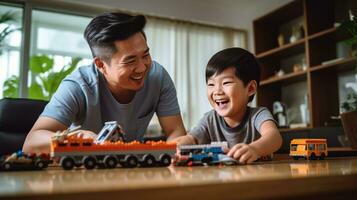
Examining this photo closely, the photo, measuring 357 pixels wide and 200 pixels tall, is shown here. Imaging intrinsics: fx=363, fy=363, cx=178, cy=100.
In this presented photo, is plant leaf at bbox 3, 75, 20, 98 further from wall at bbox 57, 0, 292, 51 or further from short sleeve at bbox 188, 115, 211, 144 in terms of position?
short sleeve at bbox 188, 115, 211, 144

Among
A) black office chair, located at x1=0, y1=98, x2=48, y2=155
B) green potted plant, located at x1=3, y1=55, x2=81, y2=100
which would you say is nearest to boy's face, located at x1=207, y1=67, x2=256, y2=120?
black office chair, located at x1=0, y1=98, x2=48, y2=155

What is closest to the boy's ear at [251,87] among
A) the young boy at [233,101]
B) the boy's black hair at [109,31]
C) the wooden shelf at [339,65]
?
the young boy at [233,101]

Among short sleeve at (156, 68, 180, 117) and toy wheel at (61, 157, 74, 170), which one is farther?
short sleeve at (156, 68, 180, 117)

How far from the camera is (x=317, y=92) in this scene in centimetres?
379

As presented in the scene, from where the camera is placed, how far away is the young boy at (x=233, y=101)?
42.8 inches

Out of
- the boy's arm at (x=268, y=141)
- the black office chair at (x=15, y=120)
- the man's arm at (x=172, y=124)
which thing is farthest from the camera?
the black office chair at (x=15, y=120)

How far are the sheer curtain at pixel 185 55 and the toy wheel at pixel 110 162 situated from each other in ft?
12.1

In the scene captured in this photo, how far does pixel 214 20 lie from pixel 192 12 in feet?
1.11

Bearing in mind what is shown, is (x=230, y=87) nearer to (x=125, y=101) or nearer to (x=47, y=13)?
(x=125, y=101)

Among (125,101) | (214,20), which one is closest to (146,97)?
(125,101)

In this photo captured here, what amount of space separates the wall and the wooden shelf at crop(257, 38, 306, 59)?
0.43 meters

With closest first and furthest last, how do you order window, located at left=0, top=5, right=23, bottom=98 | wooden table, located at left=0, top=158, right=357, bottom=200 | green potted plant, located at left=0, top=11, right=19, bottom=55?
wooden table, located at left=0, top=158, right=357, bottom=200 → green potted plant, located at left=0, top=11, right=19, bottom=55 → window, located at left=0, top=5, right=23, bottom=98

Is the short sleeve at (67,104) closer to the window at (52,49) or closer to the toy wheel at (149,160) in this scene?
the toy wheel at (149,160)

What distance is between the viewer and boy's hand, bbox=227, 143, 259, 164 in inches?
28.2
